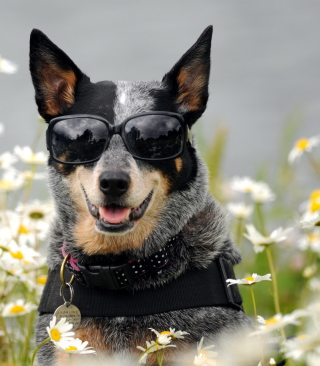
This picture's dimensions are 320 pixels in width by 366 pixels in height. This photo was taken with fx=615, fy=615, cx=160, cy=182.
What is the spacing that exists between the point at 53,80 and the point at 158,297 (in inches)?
48.6

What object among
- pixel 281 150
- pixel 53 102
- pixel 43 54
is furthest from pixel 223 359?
pixel 281 150

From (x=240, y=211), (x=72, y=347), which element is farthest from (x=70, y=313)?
(x=240, y=211)

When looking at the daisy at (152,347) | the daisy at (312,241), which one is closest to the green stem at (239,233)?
the daisy at (312,241)

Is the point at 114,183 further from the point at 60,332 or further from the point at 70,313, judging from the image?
the point at 60,332

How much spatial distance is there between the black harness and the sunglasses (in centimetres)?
50

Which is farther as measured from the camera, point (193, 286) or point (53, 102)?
point (53, 102)

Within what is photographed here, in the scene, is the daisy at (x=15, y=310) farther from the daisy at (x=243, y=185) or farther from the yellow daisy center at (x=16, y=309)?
the daisy at (x=243, y=185)

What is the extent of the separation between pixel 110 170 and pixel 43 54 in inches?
29.5

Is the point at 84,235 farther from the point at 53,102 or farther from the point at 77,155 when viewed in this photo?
the point at 53,102

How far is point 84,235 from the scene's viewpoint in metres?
3.11

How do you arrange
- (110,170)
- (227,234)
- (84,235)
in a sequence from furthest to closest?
(227,234) → (84,235) → (110,170)

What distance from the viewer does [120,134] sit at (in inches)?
118

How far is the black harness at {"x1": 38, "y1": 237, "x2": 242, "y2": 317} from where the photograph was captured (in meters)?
2.91

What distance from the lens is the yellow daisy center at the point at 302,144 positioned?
4.03 m
